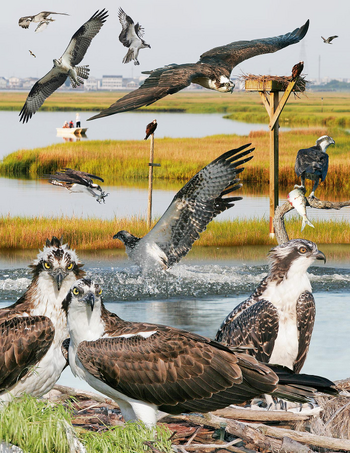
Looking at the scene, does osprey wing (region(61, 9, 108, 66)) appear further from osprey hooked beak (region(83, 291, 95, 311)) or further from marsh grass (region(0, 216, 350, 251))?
osprey hooked beak (region(83, 291, 95, 311))

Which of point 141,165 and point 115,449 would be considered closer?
point 115,449

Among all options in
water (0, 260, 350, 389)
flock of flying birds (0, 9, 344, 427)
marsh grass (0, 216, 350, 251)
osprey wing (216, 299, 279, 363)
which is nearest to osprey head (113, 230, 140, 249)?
water (0, 260, 350, 389)

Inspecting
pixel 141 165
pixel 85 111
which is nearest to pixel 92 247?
pixel 141 165

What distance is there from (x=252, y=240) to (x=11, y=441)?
12406 mm

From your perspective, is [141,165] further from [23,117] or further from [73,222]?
[23,117]

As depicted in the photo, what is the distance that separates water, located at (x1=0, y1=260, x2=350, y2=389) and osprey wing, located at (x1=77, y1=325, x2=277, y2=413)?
3109mm

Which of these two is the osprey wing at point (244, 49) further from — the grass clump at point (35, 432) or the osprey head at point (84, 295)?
the grass clump at point (35, 432)

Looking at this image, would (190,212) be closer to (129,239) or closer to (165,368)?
(129,239)

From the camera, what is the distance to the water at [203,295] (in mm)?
9789

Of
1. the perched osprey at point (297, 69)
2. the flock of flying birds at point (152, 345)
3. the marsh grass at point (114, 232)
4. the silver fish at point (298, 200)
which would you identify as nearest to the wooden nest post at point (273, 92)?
the perched osprey at point (297, 69)

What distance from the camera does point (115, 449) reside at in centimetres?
506

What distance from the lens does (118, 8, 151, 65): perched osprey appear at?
1254 cm

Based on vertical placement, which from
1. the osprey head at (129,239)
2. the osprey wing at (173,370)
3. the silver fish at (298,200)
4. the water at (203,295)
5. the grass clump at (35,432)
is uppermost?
the silver fish at (298,200)

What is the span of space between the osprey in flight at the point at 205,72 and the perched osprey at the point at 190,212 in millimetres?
1034
